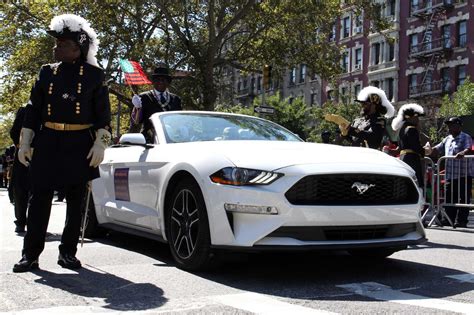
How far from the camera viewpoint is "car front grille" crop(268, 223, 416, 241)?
433 cm

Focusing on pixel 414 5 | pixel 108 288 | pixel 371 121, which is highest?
pixel 414 5

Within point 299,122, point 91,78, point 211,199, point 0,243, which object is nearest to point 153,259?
point 211,199

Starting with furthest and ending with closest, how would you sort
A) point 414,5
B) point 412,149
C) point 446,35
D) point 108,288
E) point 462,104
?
1. point 414,5
2. point 446,35
3. point 462,104
4. point 412,149
5. point 108,288

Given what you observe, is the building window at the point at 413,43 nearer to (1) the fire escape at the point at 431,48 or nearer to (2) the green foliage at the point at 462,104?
(1) the fire escape at the point at 431,48

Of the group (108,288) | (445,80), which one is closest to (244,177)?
(108,288)

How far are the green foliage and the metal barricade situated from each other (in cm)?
2636

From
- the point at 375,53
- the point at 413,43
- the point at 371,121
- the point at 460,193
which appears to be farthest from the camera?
the point at 375,53

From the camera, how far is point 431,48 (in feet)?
143

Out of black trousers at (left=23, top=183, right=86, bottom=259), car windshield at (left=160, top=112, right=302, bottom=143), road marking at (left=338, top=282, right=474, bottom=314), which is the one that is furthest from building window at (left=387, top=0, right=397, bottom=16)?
road marking at (left=338, top=282, right=474, bottom=314)

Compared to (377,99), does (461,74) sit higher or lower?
higher

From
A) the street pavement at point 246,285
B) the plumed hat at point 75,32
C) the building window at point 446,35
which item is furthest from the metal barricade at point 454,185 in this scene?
the building window at point 446,35

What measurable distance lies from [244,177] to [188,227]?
0.75 m

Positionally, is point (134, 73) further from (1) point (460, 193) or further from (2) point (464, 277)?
(2) point (464, 277)

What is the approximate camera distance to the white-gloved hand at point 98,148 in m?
4.87
